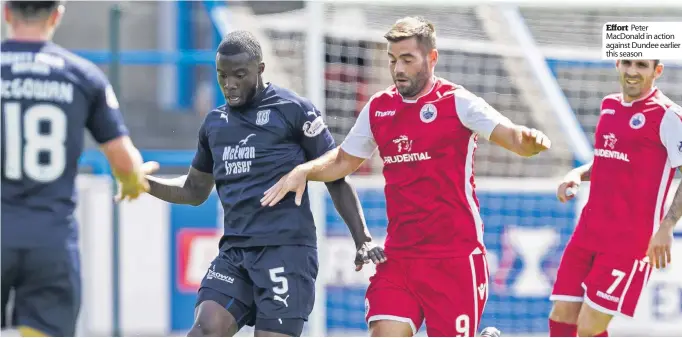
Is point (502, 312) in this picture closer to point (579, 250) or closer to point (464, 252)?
point (579, 250)

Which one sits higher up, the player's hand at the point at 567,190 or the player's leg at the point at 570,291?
the player's hand at the point at 567,190

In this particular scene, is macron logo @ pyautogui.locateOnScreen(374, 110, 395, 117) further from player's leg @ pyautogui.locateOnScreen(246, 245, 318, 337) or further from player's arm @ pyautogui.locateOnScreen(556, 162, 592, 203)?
player's arm @ pyautogui.locateOnScreen(556, 162, 592, 203)

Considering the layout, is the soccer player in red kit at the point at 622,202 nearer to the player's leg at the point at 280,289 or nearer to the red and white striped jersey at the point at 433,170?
the red and white striped jersey at the point at 433,170

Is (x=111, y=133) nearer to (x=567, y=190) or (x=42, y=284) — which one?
(x=42, y=284)

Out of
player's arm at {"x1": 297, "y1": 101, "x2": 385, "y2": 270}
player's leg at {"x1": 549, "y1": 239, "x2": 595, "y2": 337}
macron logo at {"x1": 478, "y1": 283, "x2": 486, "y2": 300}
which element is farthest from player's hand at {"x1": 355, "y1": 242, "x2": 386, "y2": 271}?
player's leg at {"x1": 549, "y1": 239, "x2": 595, "y2": 337}

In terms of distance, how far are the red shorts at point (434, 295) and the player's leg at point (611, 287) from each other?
41.4 inches

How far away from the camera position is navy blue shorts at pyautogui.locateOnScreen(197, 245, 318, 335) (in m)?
5.98

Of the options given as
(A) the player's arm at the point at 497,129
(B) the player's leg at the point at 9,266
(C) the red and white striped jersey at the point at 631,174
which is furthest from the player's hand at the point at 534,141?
(B) the player's leg at the point at 9,266

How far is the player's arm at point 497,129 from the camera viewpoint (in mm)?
5668

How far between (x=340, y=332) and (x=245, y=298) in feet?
11.6

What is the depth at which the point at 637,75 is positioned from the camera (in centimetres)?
685

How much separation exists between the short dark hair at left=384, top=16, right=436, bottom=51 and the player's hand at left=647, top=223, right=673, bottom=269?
5.42 ft

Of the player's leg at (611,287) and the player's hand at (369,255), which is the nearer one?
the player's hand at (369,255)

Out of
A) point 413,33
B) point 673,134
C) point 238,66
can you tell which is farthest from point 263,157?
point 673,134
